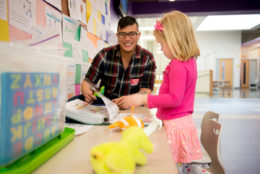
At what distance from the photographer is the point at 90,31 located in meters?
1.44

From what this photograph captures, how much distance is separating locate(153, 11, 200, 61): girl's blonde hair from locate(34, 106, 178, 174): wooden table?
480mm

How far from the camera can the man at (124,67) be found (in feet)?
4.26

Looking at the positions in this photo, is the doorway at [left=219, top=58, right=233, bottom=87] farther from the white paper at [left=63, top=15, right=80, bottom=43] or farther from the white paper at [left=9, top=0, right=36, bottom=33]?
the white paper at [left=9, top=0, right=36, bottom=33]

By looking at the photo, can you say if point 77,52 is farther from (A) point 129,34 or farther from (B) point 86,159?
(B) point 86,159

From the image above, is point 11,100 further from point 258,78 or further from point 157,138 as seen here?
point 258,78

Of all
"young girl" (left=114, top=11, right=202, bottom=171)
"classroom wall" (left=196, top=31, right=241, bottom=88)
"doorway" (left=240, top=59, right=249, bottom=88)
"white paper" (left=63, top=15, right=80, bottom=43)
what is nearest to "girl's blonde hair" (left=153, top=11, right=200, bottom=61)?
"young girl" (left=114, top=11, right=202, bottom=171)

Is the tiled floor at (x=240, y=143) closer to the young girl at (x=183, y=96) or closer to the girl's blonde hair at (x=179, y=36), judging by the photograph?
the young girl at (x=183, y=96)

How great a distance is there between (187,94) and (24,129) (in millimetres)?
731

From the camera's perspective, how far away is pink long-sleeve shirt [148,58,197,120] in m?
0.78

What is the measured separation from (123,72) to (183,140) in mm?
671

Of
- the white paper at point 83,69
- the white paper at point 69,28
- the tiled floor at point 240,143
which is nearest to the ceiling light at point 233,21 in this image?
the tiled floor at point 240,143

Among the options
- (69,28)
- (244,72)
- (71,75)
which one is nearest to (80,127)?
(71,75)

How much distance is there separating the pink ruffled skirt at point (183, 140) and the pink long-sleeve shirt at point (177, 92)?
0.13ft

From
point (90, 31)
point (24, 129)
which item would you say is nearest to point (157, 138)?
point (24, 129)
